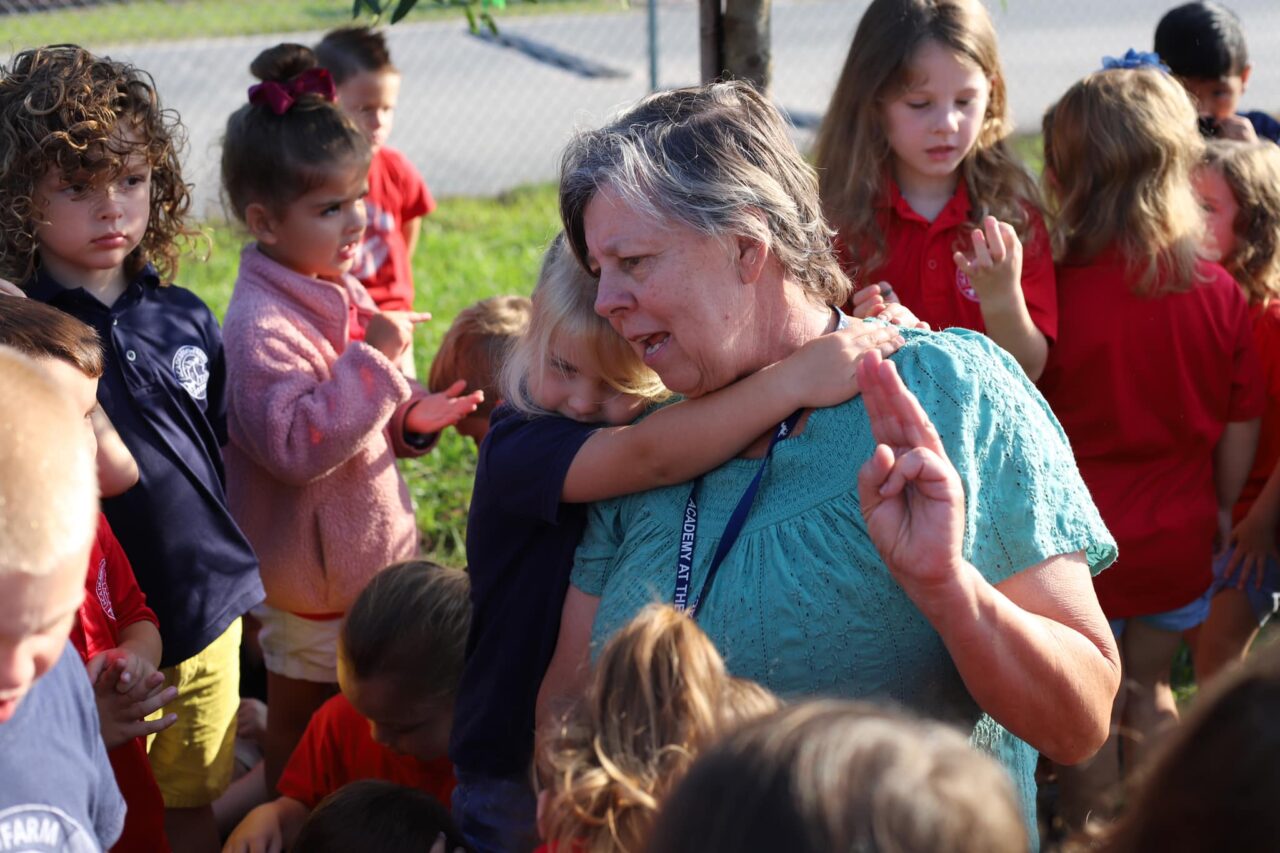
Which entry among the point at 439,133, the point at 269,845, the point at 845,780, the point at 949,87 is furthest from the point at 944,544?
the point at 439,133

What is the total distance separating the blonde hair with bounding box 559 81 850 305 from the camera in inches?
82.4

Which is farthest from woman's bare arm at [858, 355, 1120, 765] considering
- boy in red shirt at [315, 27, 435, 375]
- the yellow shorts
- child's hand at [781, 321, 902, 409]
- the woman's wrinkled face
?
boy in red shirt at [315, 27, 435, 375]

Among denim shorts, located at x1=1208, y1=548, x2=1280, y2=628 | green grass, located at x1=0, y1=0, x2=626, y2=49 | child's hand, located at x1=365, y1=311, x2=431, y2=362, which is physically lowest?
green grass, located at x1=0, y1=0, x2=626, y2=49

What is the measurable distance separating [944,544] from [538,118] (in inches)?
465

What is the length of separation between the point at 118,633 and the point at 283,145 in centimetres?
143

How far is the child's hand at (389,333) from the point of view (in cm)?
348

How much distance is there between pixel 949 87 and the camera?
139 inches

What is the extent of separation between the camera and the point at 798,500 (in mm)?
2086

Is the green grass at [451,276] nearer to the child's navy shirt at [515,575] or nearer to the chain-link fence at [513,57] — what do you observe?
the chain-link fence at [513,57]

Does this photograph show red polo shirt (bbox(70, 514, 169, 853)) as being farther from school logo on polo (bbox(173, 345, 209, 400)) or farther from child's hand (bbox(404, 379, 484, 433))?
child's hand (bbox(404, 379, 484, 433))

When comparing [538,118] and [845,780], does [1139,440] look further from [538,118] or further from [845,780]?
[538,118]

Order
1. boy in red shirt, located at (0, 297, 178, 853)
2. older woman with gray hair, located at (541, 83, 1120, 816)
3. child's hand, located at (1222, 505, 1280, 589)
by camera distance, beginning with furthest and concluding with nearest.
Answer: child's hand, located at (1222, 505, 1280, 589), boy in red shirt, located at (0, 297, 178, 853), older woman with gray hair, located at (541, 83, 1120, 816)

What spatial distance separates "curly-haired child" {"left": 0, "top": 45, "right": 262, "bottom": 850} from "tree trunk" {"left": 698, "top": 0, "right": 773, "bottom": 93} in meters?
1.45

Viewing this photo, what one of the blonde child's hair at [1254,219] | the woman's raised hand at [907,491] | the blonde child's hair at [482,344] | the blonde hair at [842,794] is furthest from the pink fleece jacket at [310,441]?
the blonde child's hair at [1254,219]
